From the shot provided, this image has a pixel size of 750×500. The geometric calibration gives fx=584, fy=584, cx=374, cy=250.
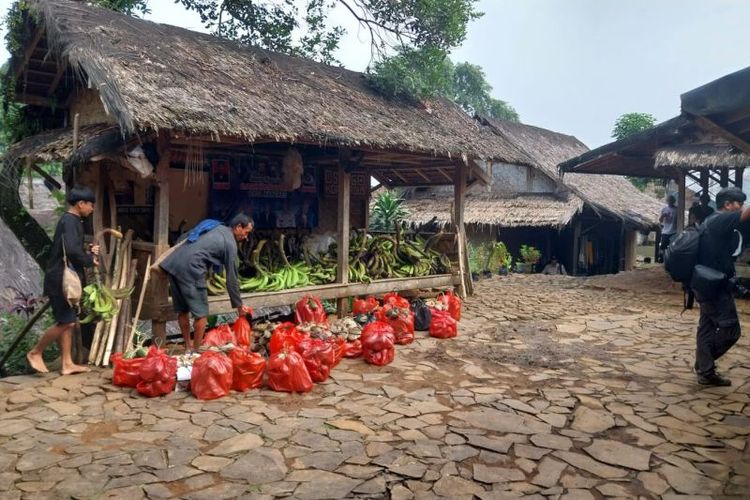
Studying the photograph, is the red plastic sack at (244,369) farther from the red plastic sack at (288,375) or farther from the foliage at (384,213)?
the foliage at (384,213)

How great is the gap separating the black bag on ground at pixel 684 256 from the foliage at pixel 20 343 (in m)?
7.05

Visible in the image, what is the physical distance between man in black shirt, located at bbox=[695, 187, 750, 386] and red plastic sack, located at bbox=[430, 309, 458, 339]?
3.00 metres

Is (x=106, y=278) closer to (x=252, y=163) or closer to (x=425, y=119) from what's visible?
(x=252, y=163)

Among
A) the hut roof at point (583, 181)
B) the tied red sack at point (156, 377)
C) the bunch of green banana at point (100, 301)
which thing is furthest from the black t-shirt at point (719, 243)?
the hut roof at point (583, 181)

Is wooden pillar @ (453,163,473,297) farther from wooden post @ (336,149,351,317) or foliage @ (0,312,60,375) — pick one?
foliage @ (0,312,60,375)

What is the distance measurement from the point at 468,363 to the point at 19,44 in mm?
Answer: 6903

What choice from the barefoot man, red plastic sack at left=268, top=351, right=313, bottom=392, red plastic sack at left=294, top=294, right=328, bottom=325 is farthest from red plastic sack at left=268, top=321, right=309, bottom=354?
the barefoot man

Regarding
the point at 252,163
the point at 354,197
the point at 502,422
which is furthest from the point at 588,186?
the point at 502,422

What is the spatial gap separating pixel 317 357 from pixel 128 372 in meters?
1.74

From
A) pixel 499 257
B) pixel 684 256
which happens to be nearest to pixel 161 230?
pixel 684 256

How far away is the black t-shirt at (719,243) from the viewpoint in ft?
17.4

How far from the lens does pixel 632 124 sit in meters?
24.5

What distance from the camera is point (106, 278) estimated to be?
6.40 meters

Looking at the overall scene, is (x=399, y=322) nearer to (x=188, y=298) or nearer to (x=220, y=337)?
(x=220, y=337)
